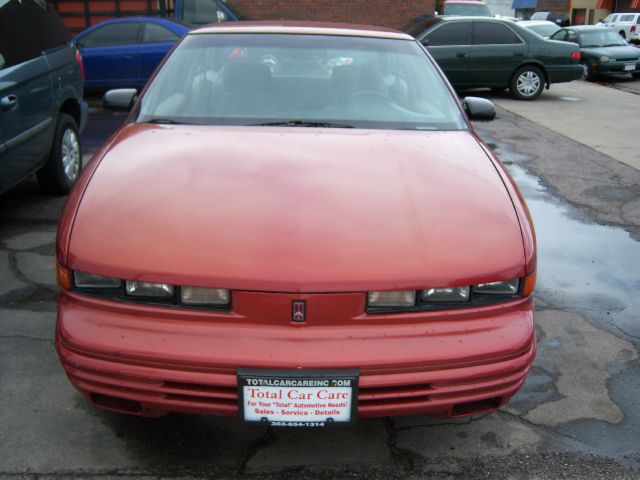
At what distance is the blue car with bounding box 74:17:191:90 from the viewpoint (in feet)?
34.6

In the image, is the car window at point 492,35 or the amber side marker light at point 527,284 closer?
the amber side marker light at point 527,284

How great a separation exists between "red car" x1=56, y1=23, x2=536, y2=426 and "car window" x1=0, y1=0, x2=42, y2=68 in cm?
258

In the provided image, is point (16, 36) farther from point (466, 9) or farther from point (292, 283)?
point (466, 9)

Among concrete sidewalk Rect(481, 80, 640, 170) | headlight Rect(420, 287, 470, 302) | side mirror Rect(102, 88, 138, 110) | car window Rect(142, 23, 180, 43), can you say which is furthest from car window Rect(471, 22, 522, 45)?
headlight Rect(420, 287, 470, 302)

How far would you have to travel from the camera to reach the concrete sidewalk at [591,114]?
8.75 m

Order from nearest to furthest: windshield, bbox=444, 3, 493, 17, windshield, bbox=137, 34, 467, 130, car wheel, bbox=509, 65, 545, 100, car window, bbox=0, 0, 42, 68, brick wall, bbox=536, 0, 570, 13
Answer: windshield, bbox=137, 34, 467, 130, car window, bbox=0, 0, 42, 68, car wheel, bbox=509, 65, 545, 100, windshield, bbox=444, 3, 493, 17, brick wall, bbox=536, 0, 570, 13

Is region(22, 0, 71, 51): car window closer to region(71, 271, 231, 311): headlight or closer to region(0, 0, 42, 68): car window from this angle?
region(0, 0, 42, 68): car window

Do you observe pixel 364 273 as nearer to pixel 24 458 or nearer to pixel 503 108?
pixel 24 458

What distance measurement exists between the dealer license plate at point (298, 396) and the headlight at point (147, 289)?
365mm

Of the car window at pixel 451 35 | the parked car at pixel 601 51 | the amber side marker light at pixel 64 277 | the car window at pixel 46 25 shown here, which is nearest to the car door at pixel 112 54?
the car window at pixel 46 25

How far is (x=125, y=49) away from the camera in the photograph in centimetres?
1056

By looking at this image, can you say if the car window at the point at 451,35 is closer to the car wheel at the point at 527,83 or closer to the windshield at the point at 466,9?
the car wheel at the point at 527,83

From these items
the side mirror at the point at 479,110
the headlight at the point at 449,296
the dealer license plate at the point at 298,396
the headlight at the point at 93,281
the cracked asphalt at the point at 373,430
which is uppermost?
the side mirror at the point at 479,110

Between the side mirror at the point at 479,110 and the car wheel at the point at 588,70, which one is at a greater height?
the side mirror at the point at 479,110
